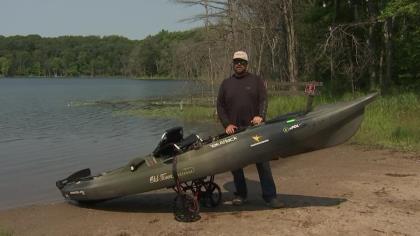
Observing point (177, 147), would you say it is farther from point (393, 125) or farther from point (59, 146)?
point (59, 146)

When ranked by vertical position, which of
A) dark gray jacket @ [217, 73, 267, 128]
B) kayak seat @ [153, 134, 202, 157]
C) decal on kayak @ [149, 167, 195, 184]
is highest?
dark gray jacket @ [217, 73, 267, 128]

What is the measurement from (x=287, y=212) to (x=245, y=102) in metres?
1.43

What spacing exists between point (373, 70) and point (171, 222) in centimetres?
1914

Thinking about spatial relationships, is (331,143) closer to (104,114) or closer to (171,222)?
(171,222)

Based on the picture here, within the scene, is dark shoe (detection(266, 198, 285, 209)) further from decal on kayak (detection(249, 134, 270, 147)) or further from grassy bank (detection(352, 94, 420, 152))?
grassy bank (detection(352, 94, 420, 152))

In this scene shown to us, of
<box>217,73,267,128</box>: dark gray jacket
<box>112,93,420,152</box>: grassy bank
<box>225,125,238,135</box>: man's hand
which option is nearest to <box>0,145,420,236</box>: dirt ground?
<box>225,125,238,135</box>: man's hand

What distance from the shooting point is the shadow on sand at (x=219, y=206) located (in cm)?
693

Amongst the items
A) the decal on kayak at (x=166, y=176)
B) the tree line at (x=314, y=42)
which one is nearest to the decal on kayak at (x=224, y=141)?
the decal on kayak at (x=166, y=176)

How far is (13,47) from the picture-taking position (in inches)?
7707

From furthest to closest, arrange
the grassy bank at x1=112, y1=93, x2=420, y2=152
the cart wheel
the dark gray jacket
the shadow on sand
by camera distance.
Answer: the grassy bank at x1=112, y1=93, x2=420, y2=152
the shadow on sand
the dark gray jacket
the cart wheel

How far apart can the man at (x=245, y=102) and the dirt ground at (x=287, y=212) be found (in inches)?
14.6

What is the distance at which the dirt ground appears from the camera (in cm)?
593

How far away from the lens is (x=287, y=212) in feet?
21.4

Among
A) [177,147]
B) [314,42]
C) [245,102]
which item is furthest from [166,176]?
[314,42]
